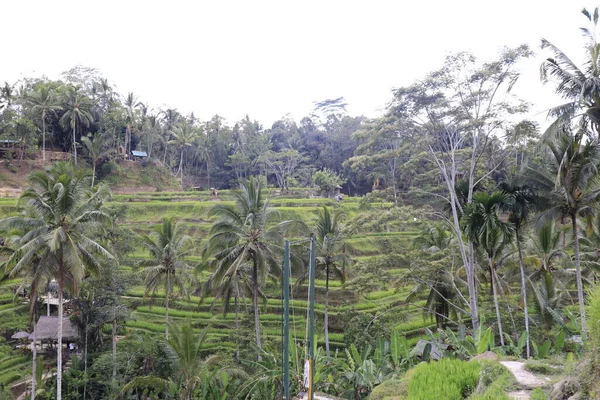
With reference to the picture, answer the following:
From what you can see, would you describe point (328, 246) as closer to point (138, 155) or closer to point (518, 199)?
point (518, 199)

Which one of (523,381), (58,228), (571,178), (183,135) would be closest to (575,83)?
(571,178)

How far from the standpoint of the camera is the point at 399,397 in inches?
349

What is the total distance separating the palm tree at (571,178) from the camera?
13.0 meters

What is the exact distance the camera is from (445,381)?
23.7 feet

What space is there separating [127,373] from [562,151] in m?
17.5

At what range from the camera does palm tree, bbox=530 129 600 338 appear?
1302 centimetres

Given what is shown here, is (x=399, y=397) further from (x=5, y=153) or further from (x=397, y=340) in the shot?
(x=5, y=153)

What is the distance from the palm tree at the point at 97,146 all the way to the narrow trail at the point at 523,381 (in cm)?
4174

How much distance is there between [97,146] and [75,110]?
3974mm

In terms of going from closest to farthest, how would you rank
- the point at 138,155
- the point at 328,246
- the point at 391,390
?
the point at 391,390, the point at 328,246, the point at 138,155

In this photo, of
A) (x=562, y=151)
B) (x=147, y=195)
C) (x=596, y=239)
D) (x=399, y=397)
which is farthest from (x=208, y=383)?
(x=147, y=195)

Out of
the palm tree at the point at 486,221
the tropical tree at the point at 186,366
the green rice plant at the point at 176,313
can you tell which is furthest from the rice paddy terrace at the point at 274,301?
the palm tree at the point at 486,221

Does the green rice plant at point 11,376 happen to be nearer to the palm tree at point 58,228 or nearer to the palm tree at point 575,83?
the palm tree at point 58,228

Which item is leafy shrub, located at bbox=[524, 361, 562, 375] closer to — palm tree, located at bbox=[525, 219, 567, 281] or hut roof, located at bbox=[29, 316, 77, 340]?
palm tree, located at bbox=[525, 219, 567, 281]
